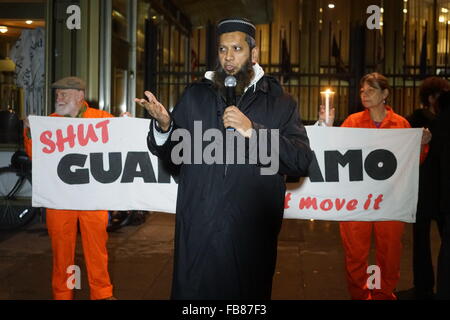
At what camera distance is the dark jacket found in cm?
321

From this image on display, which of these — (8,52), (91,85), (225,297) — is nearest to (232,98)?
(225,297)

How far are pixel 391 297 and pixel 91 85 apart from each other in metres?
5.08

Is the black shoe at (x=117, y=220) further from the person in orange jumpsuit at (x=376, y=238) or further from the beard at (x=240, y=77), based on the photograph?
the beard at (x=240, y=77)

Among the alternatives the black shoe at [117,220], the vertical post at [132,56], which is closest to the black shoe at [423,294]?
the black shoe at [117,220]

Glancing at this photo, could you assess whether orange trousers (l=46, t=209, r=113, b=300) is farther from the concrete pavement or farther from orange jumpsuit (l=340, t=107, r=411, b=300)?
orange jumpsuit (l=340, t=107, r=411, b=300)

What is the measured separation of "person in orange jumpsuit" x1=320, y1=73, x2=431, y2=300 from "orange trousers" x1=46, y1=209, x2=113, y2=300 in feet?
6.41

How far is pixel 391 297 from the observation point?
17.2 ft

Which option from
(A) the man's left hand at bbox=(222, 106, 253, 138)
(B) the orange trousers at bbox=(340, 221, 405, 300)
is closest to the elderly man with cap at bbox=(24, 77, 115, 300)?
(B) the orange trousers at bbox=(340, 221, 405, 300)

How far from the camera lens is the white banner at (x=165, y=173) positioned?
17.7 feet

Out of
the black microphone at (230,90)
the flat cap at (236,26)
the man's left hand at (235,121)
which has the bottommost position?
the man's left hand at (235,121)

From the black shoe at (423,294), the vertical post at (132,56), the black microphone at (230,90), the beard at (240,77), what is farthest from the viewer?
the vertical post at (132,56)

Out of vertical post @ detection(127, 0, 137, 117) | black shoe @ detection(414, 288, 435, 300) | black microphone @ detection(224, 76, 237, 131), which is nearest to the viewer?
black microphone @ detection(224, 76, 237, 131)

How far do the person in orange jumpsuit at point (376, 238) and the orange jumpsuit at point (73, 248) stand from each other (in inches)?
76.9
